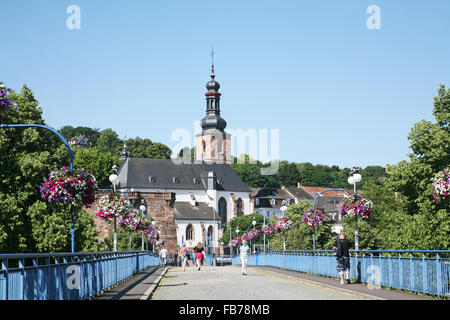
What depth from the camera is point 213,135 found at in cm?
14412

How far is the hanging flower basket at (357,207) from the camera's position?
2577 cm

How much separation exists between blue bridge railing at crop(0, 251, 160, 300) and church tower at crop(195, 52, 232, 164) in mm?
122232

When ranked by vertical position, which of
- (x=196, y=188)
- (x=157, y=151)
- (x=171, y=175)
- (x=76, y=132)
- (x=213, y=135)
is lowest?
(x=196, y=188)

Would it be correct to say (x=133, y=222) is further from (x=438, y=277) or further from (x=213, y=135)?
(x=213, y=135)

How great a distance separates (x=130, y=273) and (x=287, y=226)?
888 inches

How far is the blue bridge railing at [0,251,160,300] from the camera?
30.7ft

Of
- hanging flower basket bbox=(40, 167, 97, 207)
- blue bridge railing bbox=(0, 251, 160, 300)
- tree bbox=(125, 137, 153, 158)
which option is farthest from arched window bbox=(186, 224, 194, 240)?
blue bridge railing bbox=(0, 251, 160, 300)

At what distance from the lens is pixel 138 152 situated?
484 feet

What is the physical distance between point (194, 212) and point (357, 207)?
97.5 m

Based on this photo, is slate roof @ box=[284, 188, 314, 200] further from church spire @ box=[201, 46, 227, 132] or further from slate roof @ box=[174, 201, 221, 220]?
slate roof @ box=[174, 201, 221, 220]

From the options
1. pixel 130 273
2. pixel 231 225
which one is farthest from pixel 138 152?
pixel 130 273

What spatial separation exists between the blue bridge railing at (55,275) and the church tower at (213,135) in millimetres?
122232

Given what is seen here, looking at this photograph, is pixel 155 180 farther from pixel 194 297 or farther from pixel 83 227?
pixel 194 297

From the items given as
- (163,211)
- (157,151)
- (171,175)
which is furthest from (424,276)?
(157,151)
